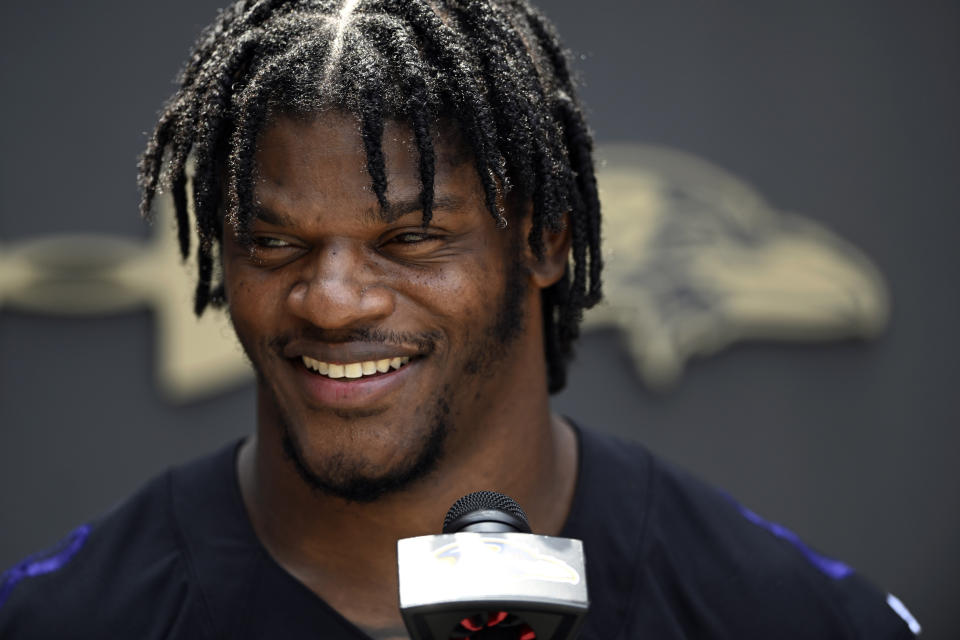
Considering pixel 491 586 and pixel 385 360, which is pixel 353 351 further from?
pixel 491 586

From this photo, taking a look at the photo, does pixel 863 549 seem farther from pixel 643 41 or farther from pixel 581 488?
pixel 581 488

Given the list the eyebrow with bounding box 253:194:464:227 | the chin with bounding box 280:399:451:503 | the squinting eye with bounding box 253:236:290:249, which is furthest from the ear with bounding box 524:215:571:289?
the squinting eye with bounding box 253:236:290:249

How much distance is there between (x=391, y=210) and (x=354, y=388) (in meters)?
0.31

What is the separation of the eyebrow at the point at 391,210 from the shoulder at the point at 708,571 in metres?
0.70

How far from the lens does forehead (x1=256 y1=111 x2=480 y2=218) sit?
1803 mm

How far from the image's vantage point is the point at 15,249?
12.2 feet

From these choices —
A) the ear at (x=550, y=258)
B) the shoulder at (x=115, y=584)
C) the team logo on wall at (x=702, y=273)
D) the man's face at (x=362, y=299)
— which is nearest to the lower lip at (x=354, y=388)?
the man's face at (x=362, y=299)

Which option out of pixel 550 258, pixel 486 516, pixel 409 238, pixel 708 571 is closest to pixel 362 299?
pixel 409 238

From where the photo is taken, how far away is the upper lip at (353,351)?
72.2 inches

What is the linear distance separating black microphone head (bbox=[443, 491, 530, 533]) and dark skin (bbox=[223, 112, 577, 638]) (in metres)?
0.62

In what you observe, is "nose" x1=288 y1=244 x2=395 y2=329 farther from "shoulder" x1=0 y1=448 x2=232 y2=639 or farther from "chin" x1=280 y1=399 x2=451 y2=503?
"shoulder" x1=0 y1=448 x2=232 y2=639

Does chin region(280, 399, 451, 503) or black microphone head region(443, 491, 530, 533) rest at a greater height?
black microphone head region(443, 491, 530, 533)

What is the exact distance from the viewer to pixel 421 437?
6.27 feet


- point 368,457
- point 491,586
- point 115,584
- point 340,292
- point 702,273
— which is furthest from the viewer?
point 702,273
